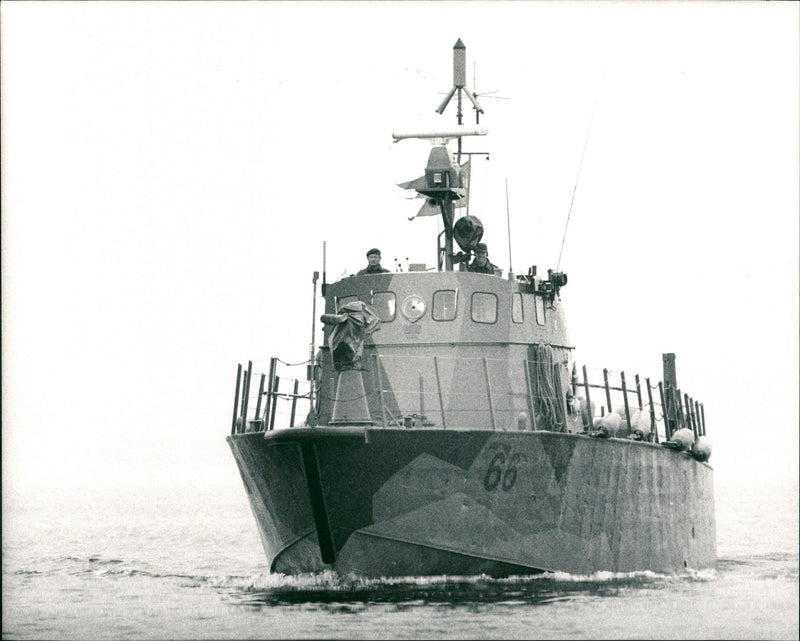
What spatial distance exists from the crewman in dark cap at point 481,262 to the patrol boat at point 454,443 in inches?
9.2

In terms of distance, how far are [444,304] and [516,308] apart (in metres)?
1.24

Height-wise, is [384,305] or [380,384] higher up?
[384,305]

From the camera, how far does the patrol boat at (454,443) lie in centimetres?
2052

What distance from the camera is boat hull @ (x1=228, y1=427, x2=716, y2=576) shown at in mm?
20453

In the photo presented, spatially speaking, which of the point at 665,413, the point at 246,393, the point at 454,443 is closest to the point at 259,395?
the point at 246,393

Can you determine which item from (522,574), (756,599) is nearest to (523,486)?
(522,574)

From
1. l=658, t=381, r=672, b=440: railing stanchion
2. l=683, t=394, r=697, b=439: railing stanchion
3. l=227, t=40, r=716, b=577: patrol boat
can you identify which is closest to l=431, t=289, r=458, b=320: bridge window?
l=227, t=40, r=716, b=577: patrol boat

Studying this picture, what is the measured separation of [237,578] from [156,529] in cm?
2451

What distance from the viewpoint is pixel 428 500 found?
2047 centimetres

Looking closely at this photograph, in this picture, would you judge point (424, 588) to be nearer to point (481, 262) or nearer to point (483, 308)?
point (483, 308)

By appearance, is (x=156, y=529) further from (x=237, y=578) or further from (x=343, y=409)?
(x=343, y=409)

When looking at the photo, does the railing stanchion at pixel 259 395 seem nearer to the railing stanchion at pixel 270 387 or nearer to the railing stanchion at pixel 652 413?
the railing stanchion at pixel 270 387

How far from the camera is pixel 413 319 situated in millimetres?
23156

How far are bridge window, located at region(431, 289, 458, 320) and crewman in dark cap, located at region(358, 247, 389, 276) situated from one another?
1100 mm
